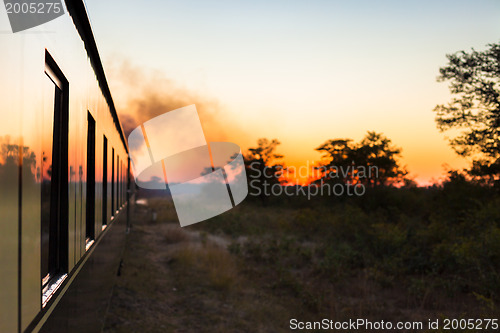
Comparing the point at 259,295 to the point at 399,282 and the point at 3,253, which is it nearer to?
the point at 399,282

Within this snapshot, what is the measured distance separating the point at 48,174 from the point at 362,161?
28039 millimetres

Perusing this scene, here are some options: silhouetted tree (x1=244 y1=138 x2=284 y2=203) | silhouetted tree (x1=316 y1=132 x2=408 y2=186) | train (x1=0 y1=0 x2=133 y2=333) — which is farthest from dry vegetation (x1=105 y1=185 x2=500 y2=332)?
silhouetted tree (x1=244 y1=138 x2=284 y2=203)

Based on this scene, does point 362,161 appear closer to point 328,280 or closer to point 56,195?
point 328,280

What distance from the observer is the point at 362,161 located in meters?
28.4

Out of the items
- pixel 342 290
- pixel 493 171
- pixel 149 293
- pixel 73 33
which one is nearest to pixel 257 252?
pixel 342 290

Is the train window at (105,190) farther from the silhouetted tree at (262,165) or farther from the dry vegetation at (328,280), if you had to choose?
the silhouetted tree at (262,165)

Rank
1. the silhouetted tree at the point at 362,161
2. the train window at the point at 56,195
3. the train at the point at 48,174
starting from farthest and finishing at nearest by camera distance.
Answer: the silhouetted tree at the point at 362,161, the train window at the point at 56,195, the train at the point at 48,174

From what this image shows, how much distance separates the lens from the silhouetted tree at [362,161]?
88.1 ft

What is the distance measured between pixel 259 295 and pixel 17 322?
305 inches

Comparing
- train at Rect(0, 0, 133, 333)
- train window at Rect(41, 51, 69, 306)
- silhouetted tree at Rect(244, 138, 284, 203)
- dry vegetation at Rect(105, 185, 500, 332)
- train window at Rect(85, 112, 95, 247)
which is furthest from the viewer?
silhouetted tree at Rect(244, 138, 284, 203)

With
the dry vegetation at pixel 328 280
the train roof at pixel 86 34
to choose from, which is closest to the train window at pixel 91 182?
the train roof at pixel 86 34

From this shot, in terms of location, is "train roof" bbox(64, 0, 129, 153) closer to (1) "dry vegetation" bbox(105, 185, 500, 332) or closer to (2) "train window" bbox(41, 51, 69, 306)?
(2) "train window" bbox(41, 51, 69, 306)

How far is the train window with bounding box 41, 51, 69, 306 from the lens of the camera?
1892mm

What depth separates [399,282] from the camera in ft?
31.9
